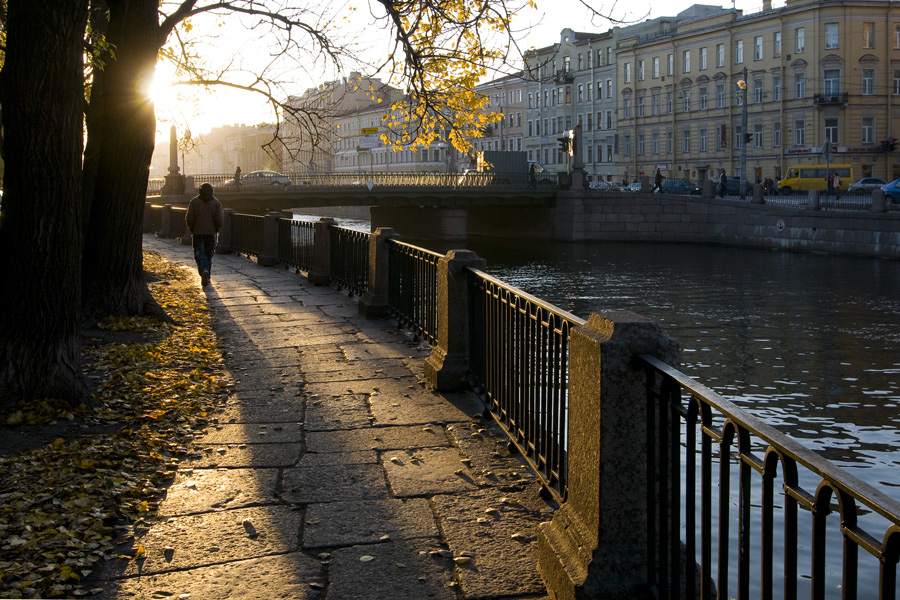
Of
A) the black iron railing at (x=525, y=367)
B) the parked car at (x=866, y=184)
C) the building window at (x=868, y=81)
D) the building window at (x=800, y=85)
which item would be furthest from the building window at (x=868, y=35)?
the black iron railing at (x=525, y=367)

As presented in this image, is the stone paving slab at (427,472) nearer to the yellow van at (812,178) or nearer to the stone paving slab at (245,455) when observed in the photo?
the stone paving slab at (245,455)

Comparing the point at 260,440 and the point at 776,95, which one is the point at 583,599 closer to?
the point at 260,440

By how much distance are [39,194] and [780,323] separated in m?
18.3

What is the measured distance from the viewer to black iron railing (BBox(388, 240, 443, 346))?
30.5ft

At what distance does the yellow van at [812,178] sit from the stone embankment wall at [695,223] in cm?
820

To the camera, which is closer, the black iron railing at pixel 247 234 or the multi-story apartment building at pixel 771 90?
the black iron railing at pixel 247 234

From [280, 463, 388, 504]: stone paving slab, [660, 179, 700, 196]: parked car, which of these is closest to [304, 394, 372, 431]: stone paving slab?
[280, 463, 388, 504]: stone paving slab

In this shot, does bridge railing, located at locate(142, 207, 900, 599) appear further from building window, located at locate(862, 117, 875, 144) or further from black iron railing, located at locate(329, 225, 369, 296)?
building window, located at locate(862, 117, 875, 144)

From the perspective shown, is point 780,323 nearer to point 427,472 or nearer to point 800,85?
point 427,472

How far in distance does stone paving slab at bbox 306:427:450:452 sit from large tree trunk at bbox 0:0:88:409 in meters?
1.88

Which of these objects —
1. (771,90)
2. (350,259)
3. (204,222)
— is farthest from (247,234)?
(771,90)

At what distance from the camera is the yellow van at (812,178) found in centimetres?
5647

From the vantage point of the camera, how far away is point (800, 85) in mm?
63031

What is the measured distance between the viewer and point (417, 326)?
9.95m
